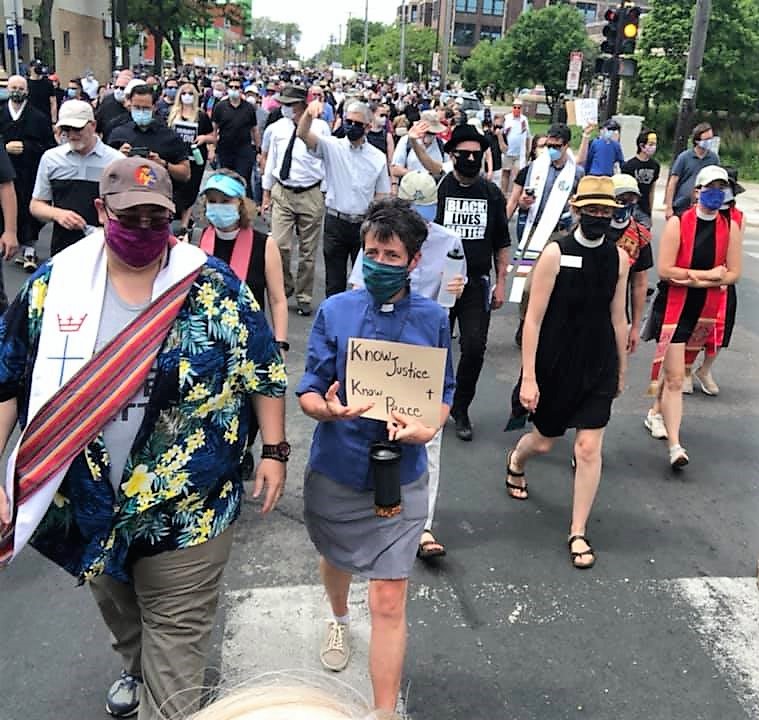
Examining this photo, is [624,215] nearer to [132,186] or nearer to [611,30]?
[132,186]

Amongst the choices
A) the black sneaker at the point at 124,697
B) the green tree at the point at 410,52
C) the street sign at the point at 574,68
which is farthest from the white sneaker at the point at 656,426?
the green tree at the point at 410,52

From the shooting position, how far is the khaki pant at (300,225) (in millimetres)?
8852

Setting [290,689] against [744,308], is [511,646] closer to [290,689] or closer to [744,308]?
[290,689]

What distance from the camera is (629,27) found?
1477 cm

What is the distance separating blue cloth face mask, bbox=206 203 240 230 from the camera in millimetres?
4484

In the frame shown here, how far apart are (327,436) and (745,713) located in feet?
6.47

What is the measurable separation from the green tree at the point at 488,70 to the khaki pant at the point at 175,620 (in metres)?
60.9

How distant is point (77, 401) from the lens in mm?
2449

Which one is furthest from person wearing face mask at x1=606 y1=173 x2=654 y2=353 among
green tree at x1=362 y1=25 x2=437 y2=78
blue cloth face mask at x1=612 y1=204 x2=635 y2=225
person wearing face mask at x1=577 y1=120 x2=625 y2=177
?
green tree at x1=362 y1=25 x2=437 y2=78

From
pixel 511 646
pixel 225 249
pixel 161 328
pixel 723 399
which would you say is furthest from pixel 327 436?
pixel 723 399

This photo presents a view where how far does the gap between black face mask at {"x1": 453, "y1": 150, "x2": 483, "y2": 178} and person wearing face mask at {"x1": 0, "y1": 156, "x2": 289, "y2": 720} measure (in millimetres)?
3118

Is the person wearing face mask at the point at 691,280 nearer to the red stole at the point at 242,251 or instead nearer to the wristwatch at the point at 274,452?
the red stole at the point at 242,251

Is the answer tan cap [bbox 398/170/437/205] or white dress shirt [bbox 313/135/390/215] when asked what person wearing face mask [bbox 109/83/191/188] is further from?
tan cap [bbox 398/170/437/205]

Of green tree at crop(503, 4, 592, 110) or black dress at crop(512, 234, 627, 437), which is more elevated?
green tree at crop(503, 4, 592, 110)
